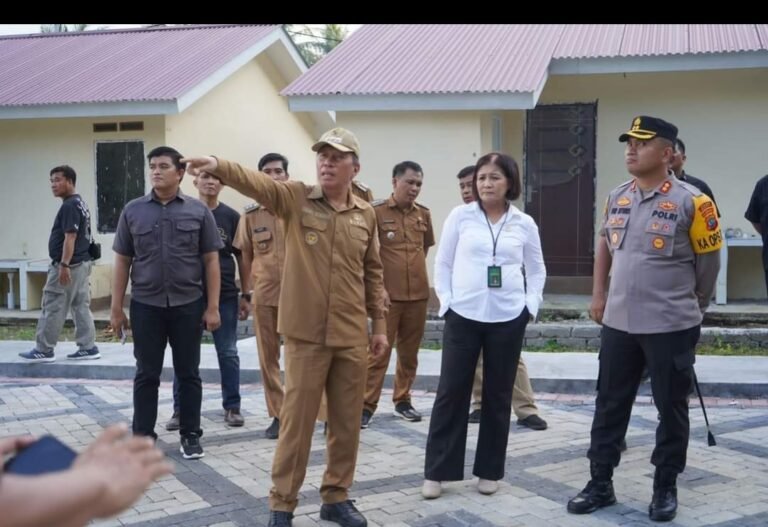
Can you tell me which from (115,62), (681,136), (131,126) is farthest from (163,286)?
(115,62)

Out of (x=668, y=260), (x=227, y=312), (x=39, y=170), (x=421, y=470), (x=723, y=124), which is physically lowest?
(x=421, y=470)

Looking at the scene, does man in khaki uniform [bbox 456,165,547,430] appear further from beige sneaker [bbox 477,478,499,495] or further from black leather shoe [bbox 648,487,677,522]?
black leather shoe [bbox 648,487,677,522]

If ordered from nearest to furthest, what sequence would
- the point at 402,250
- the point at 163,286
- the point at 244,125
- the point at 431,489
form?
1. the point at 431,489
2. the point at 163,286
3. the point at 402,250
4. the point at 244,125

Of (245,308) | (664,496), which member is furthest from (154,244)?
(664,496)

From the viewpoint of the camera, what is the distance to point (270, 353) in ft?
21.6

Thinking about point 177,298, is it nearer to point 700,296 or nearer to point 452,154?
point 700,296

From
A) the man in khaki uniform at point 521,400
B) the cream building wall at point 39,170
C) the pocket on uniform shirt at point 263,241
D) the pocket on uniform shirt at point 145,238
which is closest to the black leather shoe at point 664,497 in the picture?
the man in khaki uniform at point 521,400

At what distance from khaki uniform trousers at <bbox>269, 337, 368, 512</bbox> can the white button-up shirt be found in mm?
828

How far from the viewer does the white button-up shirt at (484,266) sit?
207 inches

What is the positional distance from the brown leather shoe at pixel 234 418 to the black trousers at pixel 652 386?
2.96 meters

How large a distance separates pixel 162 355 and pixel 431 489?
2.03 m

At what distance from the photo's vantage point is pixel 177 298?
5992 millimetres

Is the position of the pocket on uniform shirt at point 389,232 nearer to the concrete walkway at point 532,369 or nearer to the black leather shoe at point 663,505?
the concrete walkway at point 532,369

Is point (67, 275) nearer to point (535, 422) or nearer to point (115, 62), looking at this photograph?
point (535, 422)
